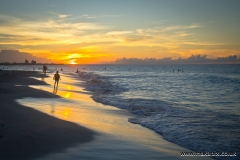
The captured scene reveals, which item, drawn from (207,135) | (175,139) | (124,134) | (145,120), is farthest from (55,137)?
(207,135)

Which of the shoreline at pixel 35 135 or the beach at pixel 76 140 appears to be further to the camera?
the beach at pixel 76 140

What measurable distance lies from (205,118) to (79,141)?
8555 millimetres

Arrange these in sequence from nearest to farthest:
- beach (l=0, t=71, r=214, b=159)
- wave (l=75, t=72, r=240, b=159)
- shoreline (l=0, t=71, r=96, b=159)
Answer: shoreline (l=0, t=71, r=96, b=159)
beach (l=0, t=71, r=214, b=159)
wave (l=75, t=72, r=240, b=159)

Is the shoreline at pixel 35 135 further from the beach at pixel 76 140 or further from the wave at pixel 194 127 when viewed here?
the wave at pixel 194 127

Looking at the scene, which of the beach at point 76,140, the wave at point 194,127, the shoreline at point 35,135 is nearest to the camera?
the shoreline at point 35,135

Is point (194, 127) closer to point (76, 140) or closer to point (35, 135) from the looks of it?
point (76, 140)

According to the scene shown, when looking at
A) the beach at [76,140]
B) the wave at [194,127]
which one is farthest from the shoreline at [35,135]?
the wave at [194,127]

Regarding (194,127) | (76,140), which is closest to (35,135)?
(76,140)

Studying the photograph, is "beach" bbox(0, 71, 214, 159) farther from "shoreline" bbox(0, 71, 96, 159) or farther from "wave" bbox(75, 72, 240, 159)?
"wave" bbox(75, 72, 240, 159)

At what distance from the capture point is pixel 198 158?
7.12 m

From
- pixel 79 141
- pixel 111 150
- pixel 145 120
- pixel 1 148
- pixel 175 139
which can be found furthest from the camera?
pixel 145 120

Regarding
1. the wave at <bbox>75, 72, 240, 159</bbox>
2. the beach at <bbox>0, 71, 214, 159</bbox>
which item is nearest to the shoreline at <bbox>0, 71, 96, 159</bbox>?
the beach at <bbox>0, 71, 214, 159</bbox>

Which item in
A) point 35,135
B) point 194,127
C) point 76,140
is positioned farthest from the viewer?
point 194,127

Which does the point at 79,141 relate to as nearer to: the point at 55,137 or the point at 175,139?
the point at 55,137
